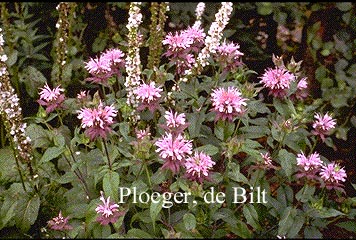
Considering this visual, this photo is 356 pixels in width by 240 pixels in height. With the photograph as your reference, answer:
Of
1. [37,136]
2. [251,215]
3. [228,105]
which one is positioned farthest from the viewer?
[37,136]

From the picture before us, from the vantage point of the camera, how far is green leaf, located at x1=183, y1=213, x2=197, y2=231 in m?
1.53

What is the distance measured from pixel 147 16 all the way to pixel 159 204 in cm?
189

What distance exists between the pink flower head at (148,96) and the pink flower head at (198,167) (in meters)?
0.23

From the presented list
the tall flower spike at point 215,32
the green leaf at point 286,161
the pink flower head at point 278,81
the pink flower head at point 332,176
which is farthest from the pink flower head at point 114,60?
the pink flower head at point 332,176

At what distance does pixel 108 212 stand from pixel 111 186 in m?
0.08

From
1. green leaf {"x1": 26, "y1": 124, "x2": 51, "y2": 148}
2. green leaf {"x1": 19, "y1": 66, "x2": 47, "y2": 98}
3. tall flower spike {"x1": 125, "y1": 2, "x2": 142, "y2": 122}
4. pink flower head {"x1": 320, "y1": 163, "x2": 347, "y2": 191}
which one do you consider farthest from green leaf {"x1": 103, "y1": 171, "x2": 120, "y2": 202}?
green leaf {"x1": 19, "y1": 66, "x2": 47, "y2": 98}

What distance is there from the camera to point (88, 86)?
2865 mm

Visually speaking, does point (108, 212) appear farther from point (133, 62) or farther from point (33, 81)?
point (33, 81)

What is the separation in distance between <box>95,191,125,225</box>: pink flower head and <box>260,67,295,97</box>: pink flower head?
62 centimetres

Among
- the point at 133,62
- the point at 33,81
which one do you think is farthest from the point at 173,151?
the point at 33,81

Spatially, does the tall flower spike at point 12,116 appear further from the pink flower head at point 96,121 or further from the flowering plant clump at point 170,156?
the pink flower head at point 96,121

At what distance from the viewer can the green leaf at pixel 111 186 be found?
1.60m

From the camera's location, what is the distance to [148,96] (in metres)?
1.72

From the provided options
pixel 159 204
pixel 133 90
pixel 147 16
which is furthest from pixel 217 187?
pixel 147 16
